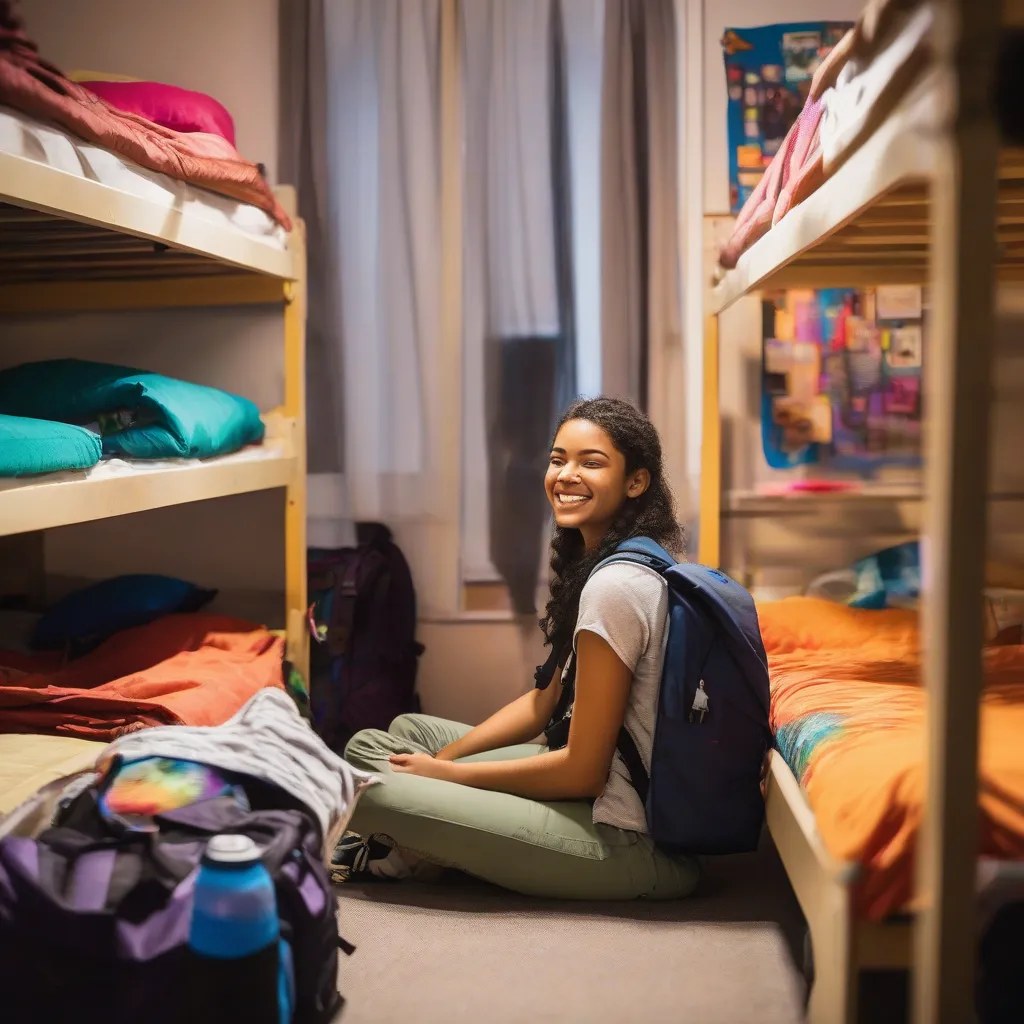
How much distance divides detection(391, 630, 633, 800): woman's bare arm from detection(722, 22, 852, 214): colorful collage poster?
170cm

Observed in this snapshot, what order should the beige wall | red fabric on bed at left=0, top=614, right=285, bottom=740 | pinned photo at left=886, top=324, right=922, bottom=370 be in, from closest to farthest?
red fabric on bed at left=0, top=614, right=285, bottom=740
pinned photo at left=886, top=324, right=922, bottom=370
the beige wall

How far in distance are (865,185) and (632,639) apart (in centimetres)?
84

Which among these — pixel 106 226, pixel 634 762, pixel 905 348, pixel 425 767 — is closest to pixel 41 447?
pixel 106 226

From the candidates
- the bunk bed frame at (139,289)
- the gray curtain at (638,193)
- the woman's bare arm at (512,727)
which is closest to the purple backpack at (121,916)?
the bunk bed frame at (139,289)

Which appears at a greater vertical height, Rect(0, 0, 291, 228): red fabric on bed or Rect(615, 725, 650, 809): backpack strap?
Rect(0, 0, 291, 228): red fabric on bed

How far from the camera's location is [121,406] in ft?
7.22

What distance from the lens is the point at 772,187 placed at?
2.04 metres

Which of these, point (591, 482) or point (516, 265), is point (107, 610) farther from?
point (516, 265)

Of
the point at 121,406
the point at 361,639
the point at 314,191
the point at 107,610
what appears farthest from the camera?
the point at 314,191

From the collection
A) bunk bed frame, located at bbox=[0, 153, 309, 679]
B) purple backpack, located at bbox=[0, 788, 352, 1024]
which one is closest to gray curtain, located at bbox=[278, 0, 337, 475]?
bunk bed frame, located at bbox=[0, 153, 309, 679]

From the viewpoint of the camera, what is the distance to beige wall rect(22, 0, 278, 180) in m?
3.04

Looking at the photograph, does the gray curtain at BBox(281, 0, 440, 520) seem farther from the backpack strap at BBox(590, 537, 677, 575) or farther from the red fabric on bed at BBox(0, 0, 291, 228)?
the backpack strap at BBox(590, 537, 677, 575)

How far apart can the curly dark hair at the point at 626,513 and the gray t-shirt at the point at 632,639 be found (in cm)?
17

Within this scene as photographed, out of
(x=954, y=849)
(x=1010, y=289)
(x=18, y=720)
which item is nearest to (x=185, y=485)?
(x=18, y=720)
